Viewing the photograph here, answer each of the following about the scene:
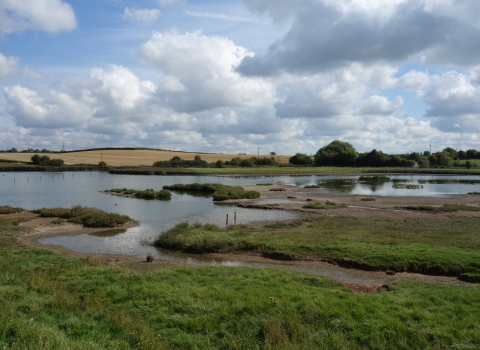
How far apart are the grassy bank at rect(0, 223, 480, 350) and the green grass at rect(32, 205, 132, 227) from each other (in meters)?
16.9

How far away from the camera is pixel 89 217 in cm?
3203

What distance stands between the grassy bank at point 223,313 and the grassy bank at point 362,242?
4.44 m

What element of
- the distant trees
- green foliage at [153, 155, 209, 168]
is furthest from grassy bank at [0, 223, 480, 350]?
the distant trees

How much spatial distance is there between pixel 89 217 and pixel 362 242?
847 inches

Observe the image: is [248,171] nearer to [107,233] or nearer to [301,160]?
[301,160]

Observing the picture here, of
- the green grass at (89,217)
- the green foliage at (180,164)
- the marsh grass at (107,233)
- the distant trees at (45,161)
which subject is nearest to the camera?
the marsh grass at (107,233)

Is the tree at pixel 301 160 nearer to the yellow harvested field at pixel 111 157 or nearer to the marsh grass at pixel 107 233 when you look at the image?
the yellow harvested field at pixel 111 157

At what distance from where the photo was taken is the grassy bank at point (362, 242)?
18.4 meters

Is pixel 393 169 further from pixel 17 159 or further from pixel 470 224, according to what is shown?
pixel 17 159

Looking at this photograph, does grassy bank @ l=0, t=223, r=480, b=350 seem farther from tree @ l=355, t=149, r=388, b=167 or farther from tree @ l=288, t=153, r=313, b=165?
tree @ l=288, t=153, r=313, b=165

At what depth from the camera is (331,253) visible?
67.2 feet

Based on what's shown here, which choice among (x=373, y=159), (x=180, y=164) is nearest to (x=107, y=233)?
(x=180, y=164)

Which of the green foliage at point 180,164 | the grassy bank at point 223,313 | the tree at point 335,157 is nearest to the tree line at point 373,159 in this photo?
the tree at point 335,157

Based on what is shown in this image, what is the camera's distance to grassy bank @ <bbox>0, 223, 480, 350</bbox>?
8.69 m
